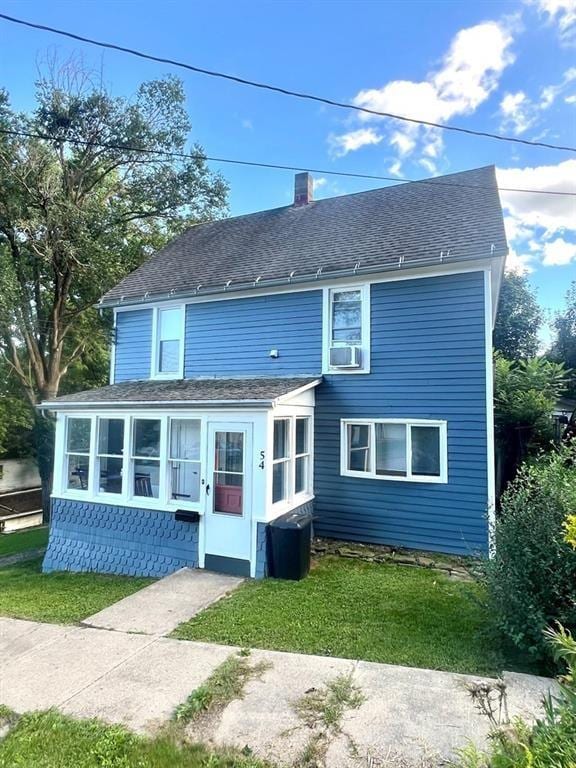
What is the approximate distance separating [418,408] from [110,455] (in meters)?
5.91

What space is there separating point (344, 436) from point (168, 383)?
4.30 metres

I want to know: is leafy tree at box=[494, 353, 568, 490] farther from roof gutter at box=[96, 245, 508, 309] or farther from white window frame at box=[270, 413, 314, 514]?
white window frame at box=[270, 413, 314, 514]

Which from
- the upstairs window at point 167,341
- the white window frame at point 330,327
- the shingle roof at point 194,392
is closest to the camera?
the shingle roof at point 194,392

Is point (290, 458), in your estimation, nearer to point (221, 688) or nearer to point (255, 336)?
point (255, 336)

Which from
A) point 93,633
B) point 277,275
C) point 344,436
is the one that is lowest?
point 93,633

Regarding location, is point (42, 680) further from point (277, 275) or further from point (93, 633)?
point (277, 275)

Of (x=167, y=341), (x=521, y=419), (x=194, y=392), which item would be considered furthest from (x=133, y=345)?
(x=521, y=419)

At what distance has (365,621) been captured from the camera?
16.1 feet

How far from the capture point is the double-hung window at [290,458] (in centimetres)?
746

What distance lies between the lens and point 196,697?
3.47 meters

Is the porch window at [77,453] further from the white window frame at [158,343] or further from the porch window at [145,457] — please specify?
the white window frame at [158,343]

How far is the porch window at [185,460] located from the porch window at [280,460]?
54.2 inches

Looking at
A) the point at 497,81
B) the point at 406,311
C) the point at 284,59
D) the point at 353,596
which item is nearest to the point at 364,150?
the point at 497,81

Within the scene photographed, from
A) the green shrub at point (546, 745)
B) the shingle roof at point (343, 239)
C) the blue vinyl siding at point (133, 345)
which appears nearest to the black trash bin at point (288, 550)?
the green shrub at point (546, 745)
